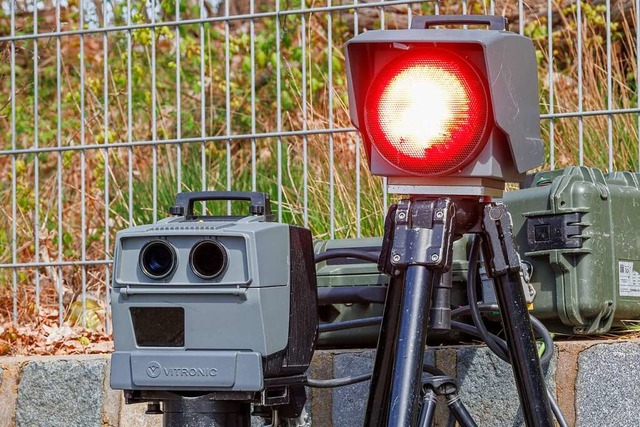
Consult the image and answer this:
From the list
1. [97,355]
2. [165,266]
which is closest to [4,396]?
[97,355]

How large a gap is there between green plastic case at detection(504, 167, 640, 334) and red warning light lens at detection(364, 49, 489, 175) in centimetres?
89

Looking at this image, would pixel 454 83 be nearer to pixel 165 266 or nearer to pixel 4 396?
pixel 165 266

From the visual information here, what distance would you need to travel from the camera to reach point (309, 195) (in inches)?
182

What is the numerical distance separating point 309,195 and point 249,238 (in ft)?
7.28

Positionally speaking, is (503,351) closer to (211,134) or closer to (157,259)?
(157,259)

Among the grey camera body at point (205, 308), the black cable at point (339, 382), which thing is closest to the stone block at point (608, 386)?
the black cable at point (339, 382)

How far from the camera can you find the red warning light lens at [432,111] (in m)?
2.36

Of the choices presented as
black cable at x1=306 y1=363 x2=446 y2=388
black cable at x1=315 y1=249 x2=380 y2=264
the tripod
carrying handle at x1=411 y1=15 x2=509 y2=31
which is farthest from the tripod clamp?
black cable at x1=306 y1=363 x2=446 y2=388

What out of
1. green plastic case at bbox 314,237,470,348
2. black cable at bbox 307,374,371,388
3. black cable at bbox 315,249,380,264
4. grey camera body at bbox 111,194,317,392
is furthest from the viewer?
green plastic case at bbox 314,237,470,348

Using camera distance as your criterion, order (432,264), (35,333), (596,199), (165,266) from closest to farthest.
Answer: (432,264) < (165,266) < (596,199) < (35,333)

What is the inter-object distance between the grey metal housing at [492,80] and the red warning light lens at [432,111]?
21 mm

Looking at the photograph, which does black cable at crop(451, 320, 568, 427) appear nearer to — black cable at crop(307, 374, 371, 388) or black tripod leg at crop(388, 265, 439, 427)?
black cable at crop(307, 374, 371, 388)

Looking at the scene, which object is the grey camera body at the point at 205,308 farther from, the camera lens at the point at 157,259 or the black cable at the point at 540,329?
the black cable at the point at 540,329

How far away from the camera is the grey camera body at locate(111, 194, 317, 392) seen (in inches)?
95.0
